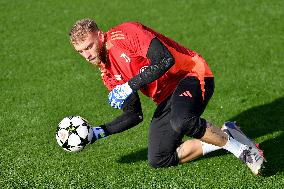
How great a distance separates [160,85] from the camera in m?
6.47

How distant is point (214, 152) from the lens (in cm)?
711

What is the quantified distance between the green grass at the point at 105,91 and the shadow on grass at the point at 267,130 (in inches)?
0.6

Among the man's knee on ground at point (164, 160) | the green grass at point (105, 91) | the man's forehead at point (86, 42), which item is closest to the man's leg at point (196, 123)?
the green grass at point (105, 91)

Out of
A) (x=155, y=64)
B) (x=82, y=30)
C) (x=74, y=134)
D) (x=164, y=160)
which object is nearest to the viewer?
(x=155, y=64)

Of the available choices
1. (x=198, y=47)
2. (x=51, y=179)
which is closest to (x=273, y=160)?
(x=51, y=179)

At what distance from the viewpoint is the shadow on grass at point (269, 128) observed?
21.8 ft

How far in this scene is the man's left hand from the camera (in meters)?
5.79

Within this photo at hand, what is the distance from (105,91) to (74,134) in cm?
323

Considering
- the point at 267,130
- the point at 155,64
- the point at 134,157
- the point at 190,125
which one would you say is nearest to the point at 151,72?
the point at 155,64

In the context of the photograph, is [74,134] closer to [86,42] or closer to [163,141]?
[163,141]

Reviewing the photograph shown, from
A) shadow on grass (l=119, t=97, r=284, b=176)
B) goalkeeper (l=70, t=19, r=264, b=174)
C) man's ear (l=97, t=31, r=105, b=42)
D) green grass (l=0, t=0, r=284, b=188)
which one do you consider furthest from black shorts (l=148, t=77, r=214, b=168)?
man's ear (l=97, t=31, r=105, b=42)

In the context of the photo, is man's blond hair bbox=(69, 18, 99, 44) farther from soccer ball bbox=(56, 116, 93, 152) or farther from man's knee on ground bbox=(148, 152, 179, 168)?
man's knee on ground bbox=(148, 152, 179, 168)

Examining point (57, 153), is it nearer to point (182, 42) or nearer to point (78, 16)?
point (182, 42)

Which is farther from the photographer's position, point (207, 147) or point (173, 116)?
point (207, 147)
